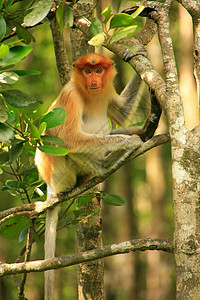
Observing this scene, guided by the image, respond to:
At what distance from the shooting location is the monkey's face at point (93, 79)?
3.70 meters

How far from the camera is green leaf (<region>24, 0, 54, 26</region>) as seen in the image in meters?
2.10

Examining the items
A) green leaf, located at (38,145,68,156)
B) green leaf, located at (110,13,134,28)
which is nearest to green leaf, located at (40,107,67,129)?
green leaf, located at (38,145,68,156)

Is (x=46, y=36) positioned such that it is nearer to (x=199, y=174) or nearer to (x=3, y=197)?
(x=3, y=197)

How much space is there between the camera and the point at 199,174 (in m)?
2.04

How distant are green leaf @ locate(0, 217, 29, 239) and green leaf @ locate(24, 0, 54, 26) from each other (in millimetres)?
1530

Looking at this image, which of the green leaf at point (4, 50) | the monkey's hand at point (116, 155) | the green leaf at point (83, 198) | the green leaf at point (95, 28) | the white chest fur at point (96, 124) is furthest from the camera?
the white chest fur at point (96, 124)

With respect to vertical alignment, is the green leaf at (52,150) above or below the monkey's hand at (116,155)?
below

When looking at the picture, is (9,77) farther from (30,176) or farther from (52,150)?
Result: (30,176)

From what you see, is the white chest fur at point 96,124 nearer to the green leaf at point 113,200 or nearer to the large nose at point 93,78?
the large nose at point 93,78

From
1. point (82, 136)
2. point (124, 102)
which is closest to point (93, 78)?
point (82, 136)

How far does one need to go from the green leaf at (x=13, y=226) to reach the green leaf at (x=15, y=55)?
1483mm

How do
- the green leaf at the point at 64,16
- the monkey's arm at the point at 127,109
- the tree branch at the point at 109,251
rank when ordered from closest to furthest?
the tree branch at the point at 109,251 → the green leaf at the point at 64,16 → the monkey's arm at the point at 127,109

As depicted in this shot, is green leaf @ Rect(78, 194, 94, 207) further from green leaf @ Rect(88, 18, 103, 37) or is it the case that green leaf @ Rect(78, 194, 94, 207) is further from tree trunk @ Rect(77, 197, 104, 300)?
green leaf @ Rect(88, 18, 103, 37)

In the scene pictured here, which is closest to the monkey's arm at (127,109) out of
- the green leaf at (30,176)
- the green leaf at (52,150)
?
the green leaf at (30,176)
